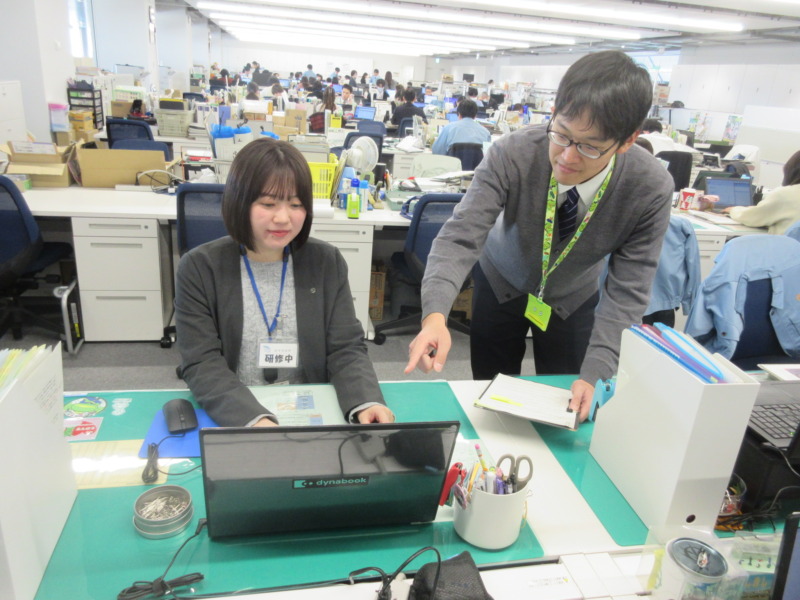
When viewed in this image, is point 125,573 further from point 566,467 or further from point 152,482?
point 566,467

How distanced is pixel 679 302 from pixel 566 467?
1.83 metres

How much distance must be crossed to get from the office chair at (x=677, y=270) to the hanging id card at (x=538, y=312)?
45.5 inches

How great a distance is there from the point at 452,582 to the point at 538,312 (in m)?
0.95

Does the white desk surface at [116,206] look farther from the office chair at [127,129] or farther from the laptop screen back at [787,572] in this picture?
the laptop screen back at [787,572]

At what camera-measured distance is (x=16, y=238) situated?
2660mm

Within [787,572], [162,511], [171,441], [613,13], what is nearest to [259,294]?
[171,441]

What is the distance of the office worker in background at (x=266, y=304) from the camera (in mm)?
1289

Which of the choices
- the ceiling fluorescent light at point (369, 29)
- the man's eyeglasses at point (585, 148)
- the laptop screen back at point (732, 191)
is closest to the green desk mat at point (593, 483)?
the man's eyeglasses at point (585, 148)

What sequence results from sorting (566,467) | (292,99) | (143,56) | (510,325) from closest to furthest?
(566,467) → (510,325) → (292,99) → (143,56)

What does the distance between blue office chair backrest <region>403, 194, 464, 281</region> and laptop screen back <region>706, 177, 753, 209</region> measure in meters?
2.53

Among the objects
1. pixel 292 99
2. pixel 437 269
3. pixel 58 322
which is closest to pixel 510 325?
pixel 437 269

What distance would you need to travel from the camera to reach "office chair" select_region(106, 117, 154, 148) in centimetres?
487

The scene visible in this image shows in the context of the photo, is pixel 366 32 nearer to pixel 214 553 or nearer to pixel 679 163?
pixel 679 163

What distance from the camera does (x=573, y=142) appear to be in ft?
3.80
